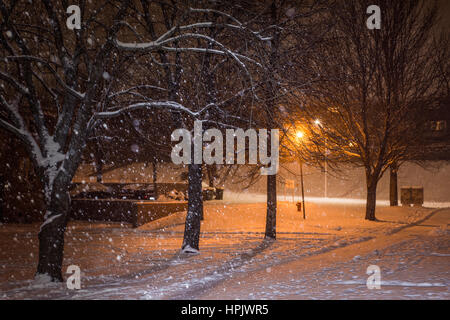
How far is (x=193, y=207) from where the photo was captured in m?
11.3

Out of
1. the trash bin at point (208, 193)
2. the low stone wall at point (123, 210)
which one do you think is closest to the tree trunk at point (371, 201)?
the low stone wall at point (123, 210)

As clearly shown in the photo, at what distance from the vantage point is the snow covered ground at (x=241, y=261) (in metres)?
6.96

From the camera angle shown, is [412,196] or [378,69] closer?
[378,69]

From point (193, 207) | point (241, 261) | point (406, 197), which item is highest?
point (193, 207)

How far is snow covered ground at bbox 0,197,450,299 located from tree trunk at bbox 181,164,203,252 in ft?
1.28

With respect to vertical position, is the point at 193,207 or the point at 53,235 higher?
the point at 193,207

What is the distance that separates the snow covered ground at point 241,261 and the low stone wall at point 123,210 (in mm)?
810

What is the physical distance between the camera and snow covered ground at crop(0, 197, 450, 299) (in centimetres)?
696

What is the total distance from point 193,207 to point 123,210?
31.8ft

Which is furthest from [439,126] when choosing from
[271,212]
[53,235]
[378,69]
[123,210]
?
[53,235]

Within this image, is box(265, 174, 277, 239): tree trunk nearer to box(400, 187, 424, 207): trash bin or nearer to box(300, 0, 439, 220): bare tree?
box(300, 0, 439, 220): bare tree

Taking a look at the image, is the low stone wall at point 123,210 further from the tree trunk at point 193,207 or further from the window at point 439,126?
the window at point 439,126

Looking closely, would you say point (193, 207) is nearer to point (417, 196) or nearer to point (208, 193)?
point (208, 193)
